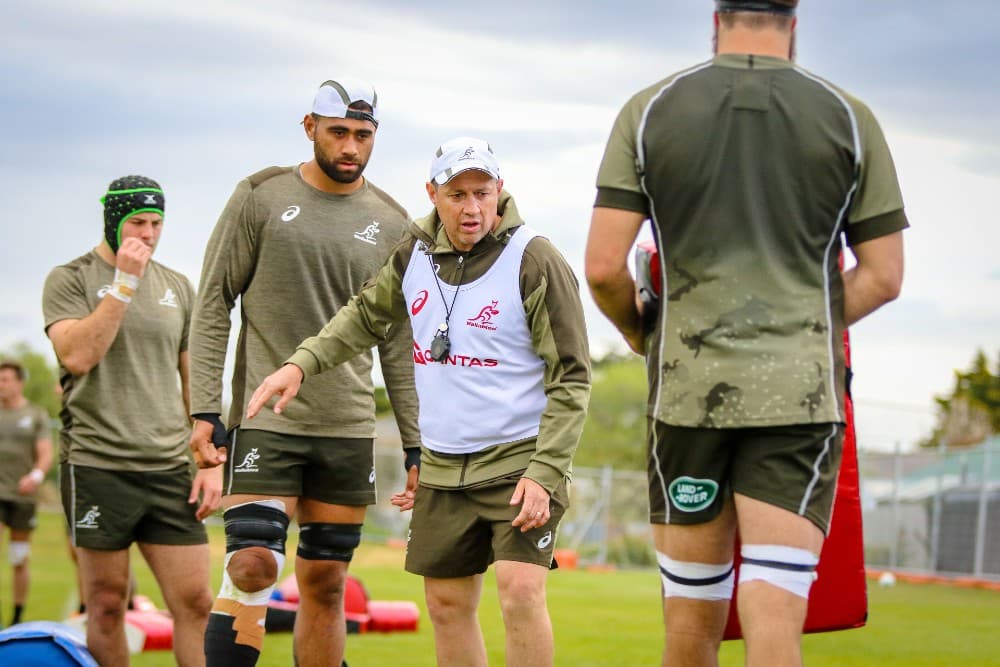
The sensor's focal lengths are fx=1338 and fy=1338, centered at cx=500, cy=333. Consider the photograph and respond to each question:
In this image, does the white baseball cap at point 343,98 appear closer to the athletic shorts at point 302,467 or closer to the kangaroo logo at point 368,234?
the kangaroo logo at point 368,234

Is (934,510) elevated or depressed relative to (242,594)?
depressed

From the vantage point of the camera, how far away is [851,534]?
4.30 m

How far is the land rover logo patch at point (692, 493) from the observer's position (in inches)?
152

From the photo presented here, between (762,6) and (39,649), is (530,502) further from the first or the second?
(39,649)

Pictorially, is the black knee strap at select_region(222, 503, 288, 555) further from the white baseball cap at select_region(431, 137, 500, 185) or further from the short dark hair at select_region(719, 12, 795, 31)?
the short dark hair at select_region(719, 12, 795, 31)

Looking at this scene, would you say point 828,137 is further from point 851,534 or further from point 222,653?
point 222,653

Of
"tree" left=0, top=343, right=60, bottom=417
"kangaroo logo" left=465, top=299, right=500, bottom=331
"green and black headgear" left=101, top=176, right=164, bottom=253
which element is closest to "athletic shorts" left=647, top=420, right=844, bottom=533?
"kangaroo logo" left=465, top=299, right=500, bottom=331

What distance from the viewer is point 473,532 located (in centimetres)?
525

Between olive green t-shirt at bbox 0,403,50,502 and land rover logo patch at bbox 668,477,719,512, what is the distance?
10.7m

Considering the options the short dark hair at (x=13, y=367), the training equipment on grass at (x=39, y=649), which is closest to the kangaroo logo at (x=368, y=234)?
the training equipment on grass at (x=39, y=649)

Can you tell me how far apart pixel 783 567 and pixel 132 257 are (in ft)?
13.2

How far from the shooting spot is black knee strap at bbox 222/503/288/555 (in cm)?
595

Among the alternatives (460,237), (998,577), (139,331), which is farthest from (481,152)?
(998,577)

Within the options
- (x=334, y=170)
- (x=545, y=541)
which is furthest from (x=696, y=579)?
(x=334, y=170)
